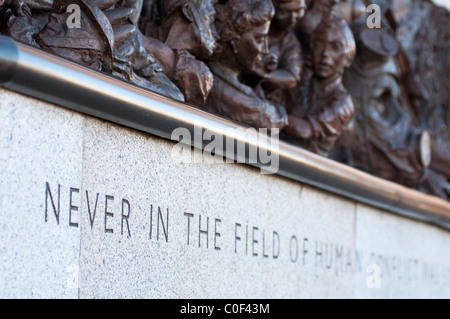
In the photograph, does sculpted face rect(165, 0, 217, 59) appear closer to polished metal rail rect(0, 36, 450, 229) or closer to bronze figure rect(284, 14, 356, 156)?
polished metal rail rect(0, 36, 450, 229)

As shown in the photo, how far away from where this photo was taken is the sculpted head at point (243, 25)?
530 cm

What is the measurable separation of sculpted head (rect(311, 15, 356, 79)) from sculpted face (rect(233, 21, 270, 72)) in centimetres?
96

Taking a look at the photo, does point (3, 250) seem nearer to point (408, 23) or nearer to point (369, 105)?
point (369, 105)

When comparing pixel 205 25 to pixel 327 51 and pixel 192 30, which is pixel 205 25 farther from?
pixel 327 51

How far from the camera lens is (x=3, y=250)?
3.45 metres

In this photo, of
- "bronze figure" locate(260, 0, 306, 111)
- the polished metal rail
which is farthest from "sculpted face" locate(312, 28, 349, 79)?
the polished metal rail

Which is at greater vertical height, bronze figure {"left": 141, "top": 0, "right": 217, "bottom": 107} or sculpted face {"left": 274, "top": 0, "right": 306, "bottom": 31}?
sculpted face {"left": 274, "top": 0, "right": 306, "bottom": 31}

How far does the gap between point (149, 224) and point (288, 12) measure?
209 centimetres

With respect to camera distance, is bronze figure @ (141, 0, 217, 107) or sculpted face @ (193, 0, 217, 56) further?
sculpted face @ (193, 0, 217, 56)

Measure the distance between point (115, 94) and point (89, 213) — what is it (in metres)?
0.54

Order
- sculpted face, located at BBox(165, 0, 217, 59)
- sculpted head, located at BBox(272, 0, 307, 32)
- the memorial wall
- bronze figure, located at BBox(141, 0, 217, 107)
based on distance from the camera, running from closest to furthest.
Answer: the memorial wall → bronze figure, located at BBox(141, 0, 217, 107) → sculpted face, located at BBox(165, 0, 217, 59) → sculpted head, located at BBox(272, 0, 307, 32)

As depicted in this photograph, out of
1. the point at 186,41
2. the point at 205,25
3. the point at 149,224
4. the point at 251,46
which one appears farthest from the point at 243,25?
the point at 149,224

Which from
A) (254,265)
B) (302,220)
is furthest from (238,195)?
(302,220)

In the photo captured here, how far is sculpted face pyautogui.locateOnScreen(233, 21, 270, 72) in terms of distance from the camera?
17.7 feet
